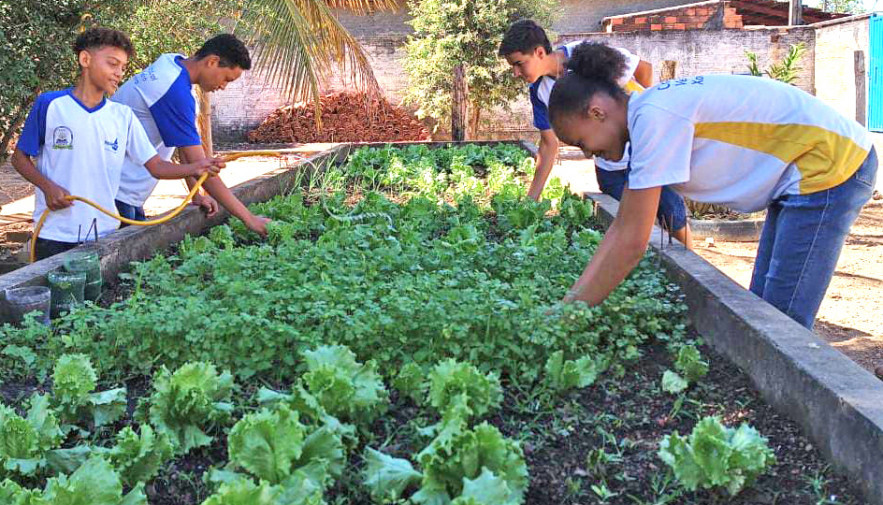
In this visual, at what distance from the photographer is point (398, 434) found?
2.79m

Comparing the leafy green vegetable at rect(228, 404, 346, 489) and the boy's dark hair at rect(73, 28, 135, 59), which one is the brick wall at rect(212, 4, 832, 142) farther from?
the leafy green vegetable at rect(228, 404, 346, 489)

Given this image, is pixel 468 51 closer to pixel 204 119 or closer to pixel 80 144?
pixel 204 119

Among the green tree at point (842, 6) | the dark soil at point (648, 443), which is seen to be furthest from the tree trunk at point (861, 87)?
the green tree at point (842, 6)

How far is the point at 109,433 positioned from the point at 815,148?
2.59 metres

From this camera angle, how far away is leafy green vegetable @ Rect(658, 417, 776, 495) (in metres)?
2.30

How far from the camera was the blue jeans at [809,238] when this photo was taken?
10.6ft

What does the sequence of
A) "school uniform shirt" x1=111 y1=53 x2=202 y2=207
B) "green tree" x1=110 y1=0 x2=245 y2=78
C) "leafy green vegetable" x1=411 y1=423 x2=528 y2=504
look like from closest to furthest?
"leafy green vegetable" x1=411 y1=423 x2=528 y2=504
"school uniform shirt" x1=111 y1=53 x2=202 y2=207
"green tree" x1=110 y1=0 x2=245 y2=78

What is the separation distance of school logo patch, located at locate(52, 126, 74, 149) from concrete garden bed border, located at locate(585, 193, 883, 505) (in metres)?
3.10

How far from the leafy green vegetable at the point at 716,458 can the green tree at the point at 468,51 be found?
1320 centimetres

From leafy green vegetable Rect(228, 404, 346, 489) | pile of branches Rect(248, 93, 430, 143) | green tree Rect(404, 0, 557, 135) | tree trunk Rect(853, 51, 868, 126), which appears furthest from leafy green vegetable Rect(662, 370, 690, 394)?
pile of branches Rect(248, 93, 430, 143)

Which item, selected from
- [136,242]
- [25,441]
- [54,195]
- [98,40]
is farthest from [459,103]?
[25,441]

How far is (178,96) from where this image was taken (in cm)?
501

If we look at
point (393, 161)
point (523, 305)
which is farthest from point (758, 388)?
point (393, 161)

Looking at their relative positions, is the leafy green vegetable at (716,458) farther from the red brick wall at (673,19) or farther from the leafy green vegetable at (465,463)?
the red brick wall at (673,19)
